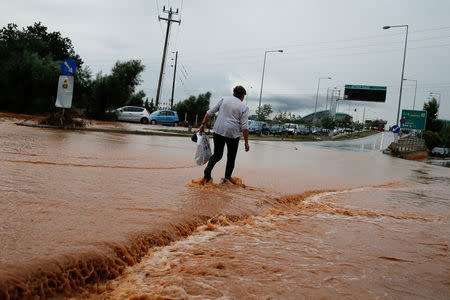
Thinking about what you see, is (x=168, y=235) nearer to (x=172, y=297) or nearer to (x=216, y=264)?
(x=216, y=264)

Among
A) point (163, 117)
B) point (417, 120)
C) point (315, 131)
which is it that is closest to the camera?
point (163, 117)

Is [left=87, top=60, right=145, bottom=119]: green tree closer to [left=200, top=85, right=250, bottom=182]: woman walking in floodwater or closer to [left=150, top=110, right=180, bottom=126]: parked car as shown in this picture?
[left=150, top=110, right=180, bottom=126]: parked car

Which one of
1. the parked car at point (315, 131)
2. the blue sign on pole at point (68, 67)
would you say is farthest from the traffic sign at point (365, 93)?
the blue sign on pole at point (68, 67)

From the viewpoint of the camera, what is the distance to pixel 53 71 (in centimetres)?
2441

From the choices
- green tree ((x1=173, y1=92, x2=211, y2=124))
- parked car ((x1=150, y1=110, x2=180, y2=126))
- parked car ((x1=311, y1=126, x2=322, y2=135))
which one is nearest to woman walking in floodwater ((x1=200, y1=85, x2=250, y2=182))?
parked car ((x1=150, y1=110, x2=180, y2=126))

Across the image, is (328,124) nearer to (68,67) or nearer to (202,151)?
(68,67)

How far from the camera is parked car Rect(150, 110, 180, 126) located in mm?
34688

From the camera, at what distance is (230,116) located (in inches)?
234

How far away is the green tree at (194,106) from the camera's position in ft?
154

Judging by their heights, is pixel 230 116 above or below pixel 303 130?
below

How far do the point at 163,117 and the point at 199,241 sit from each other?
32348 mm

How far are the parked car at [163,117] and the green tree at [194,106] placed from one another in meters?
10.9

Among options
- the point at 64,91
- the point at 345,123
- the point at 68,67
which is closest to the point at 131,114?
the point at 64,91

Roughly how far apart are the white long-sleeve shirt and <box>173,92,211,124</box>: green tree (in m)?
40.7
